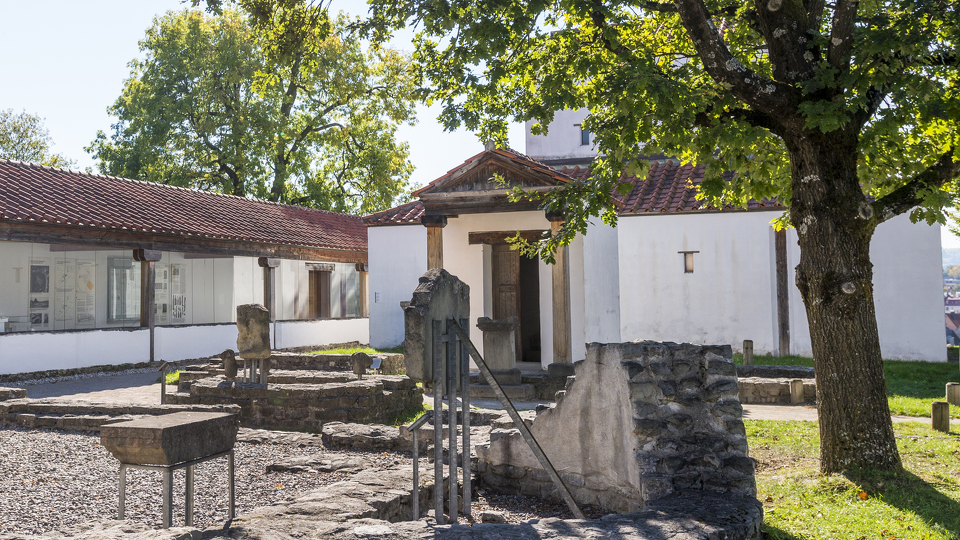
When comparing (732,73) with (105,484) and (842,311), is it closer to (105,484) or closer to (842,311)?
(842,311)

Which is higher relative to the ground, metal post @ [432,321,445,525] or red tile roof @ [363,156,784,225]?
red tile roof @ [363,156,784,225]

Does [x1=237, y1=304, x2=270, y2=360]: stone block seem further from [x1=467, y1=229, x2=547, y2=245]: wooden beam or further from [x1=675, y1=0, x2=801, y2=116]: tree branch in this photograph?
[x1=675, y1=0, x2=801, y2=116]: tree branch

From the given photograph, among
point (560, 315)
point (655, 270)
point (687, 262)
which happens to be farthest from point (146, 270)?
point (687, 262)

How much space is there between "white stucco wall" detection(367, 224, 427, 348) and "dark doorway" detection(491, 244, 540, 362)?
218 inches

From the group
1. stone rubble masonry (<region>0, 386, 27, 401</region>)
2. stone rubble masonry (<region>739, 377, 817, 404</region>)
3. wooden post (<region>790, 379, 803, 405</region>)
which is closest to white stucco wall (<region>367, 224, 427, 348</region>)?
stone rubble masonry (<region>0, 386, 27, 401</region>)

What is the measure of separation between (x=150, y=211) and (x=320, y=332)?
618 cm

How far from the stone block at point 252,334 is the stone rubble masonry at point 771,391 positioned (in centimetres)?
744

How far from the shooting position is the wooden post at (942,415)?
28.1 ft

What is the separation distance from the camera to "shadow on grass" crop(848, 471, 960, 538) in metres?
5.11

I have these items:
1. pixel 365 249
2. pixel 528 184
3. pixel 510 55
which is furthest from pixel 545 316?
pixel 365 249

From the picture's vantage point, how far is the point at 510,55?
8.55 metres

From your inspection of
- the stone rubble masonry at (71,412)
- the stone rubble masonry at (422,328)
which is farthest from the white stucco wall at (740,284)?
the stone rubble masonry at (422,328)

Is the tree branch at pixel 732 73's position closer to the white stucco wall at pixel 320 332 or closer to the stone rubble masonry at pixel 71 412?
the stone rubble masonry at pixel 71 412

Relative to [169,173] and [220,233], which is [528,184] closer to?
[220,233]
